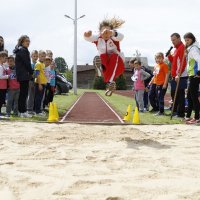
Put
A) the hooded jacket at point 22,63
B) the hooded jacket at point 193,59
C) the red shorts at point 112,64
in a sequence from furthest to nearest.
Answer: the hooded jacket at point 22,63 < the hooded jacket at point 193,59 < the red shorts at point 112,64

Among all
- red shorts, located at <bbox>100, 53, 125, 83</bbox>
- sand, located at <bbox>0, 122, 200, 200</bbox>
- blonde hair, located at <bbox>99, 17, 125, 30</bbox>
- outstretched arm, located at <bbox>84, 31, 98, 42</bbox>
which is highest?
blonde hair, located at <bbox>99, 17, 125, 30</bbox>

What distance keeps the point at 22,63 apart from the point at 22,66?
67 millimetres

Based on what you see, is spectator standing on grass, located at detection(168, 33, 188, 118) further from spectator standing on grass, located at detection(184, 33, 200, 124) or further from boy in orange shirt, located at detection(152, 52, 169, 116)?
spectator standing on grass, located at detection(184, 33, 200, 124)

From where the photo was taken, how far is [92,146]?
4.93 metres

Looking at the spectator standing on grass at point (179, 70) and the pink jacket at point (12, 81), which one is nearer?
the pink jacket at point (12, 81)

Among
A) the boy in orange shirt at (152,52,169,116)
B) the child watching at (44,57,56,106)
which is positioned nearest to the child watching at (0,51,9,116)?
the child watching at (44,57,56,106)

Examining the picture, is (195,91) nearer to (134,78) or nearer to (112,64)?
(112,64)

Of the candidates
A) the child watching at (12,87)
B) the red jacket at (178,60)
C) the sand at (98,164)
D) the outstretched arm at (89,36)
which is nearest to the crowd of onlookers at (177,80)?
the red jacket at (178,60)

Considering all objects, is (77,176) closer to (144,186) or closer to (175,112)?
(144,186)

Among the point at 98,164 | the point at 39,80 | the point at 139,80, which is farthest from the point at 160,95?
the point at 98,164

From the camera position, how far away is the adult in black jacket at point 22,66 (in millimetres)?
8352

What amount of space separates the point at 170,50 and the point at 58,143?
531cm

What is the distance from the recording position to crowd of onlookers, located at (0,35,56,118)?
8398 mm

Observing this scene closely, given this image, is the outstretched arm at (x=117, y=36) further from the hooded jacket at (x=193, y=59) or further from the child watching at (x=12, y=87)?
the child watching at (x=12, y=87)
